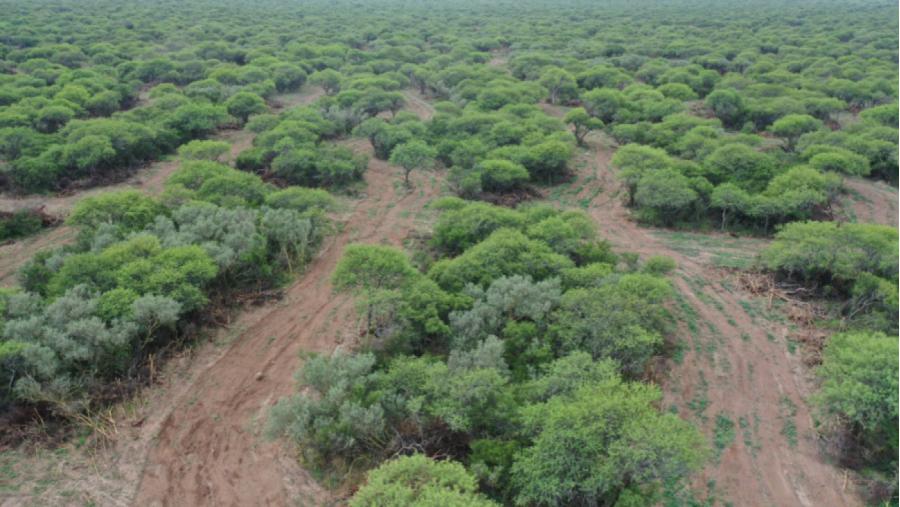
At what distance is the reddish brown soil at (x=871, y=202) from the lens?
39775 mm

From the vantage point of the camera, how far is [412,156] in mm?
44969

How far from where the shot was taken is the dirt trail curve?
19.1m

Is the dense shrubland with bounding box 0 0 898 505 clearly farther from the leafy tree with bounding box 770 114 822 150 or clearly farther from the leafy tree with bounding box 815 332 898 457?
the leafy tree with bounding box 770 114 822 150

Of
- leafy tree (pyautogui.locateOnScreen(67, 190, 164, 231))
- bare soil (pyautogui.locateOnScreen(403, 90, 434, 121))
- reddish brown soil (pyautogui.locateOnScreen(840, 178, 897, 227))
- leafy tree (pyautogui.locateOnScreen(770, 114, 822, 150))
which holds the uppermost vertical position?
leafy tree (pyautogui.locateOnScreen(770, 114, 822, 150))

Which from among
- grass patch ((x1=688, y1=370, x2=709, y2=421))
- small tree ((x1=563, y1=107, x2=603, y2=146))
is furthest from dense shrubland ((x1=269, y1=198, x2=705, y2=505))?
small tree ((x1=563, y1=107, x2=603, y2=146))

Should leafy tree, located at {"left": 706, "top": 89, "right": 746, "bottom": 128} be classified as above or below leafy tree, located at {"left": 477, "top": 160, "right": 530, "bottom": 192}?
above

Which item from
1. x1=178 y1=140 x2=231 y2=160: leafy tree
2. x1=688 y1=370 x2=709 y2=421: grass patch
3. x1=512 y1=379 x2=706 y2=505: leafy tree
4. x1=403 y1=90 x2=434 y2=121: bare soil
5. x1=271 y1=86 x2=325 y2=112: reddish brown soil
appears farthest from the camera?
x1=271 y1=86 x2=325 y2=112: reddish brown soil

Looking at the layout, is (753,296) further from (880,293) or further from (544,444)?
(544,444)

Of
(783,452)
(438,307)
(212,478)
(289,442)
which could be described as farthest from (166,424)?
(783,452)

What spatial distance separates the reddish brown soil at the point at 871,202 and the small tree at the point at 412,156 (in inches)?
1242

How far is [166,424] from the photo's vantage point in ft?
71.1

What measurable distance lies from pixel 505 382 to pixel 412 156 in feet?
92.2

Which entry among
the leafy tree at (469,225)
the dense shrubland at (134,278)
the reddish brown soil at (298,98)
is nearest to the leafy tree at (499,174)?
the leafy tree at (469,225)

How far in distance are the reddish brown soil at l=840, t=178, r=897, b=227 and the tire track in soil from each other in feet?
124
